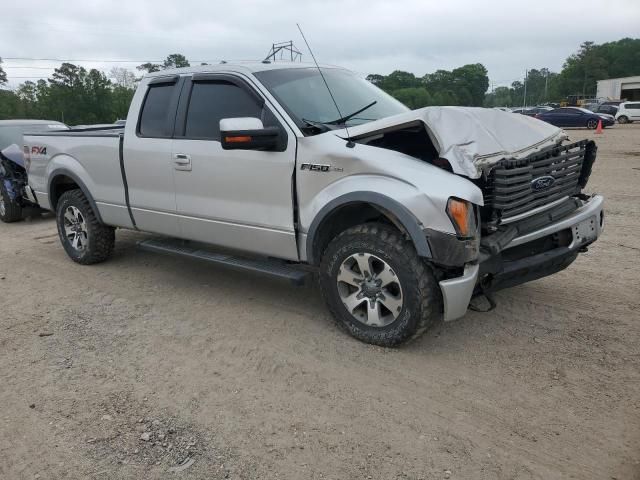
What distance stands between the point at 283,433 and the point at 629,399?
202 centimetres

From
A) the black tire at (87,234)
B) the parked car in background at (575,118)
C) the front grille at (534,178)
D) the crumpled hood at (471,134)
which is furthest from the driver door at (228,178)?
the parked car in background at (575,118)

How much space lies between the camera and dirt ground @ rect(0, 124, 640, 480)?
275cm

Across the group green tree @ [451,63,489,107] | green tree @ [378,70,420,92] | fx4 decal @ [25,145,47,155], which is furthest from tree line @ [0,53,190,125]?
green tree @ [451,63,489,107]

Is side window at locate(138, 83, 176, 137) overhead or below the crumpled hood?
overhead

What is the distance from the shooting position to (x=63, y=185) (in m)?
6.46

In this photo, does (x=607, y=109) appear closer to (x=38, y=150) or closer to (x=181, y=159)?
(x=38, y=150)

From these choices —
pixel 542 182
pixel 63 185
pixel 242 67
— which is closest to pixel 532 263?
pixel 542 182

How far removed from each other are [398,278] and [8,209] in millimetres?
7705

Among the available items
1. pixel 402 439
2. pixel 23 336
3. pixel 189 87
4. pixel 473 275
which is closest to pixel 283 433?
pixel 402 439

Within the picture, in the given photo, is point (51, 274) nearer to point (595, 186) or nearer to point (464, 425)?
point (464, 425)

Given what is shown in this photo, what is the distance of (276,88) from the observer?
432 cm

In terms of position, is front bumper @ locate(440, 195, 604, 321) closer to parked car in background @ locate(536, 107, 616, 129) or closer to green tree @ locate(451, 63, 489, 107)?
parked car in background @ locate(536, 107, 616, 129)

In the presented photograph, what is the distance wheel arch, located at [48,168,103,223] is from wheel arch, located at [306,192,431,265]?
294 centimetres

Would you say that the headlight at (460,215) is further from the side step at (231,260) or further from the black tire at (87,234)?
the black tire at (87,234)
